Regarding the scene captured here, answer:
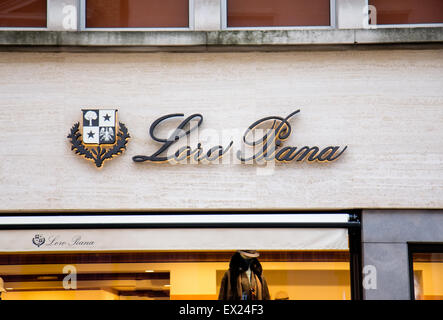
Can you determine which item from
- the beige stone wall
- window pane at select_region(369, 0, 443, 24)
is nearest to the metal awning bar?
the beige stone wall

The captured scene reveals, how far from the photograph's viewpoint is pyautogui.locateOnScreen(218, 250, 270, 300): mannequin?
952 centimetres

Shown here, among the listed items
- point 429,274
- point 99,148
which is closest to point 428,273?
point 429,274

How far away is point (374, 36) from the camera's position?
9.45 m

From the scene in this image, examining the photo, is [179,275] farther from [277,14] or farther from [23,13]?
[23,13]

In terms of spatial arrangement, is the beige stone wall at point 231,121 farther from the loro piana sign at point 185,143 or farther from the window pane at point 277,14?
the window pane at point 277,14

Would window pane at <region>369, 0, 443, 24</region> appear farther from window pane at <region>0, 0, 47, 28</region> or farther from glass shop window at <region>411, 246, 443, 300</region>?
window pane at <region>0, 0, 47, 28</region>

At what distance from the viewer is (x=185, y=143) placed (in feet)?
31.1

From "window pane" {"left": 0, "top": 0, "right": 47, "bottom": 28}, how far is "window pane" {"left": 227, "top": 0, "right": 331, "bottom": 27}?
9.29ft

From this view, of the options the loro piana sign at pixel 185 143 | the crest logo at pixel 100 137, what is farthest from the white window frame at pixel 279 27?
the crest logo at pixel 100 137

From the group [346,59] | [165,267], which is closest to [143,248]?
[165,267]

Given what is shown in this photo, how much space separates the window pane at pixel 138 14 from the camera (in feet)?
32.6

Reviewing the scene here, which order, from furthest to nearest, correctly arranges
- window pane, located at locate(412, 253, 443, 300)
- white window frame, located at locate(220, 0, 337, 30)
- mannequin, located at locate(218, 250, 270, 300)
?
white window frame, located at locate(220, 0, 337, 30) < mannequin, located at locate(218, 250, 270, 300) < window pane, located at locate(412, 253, 443, 300)
